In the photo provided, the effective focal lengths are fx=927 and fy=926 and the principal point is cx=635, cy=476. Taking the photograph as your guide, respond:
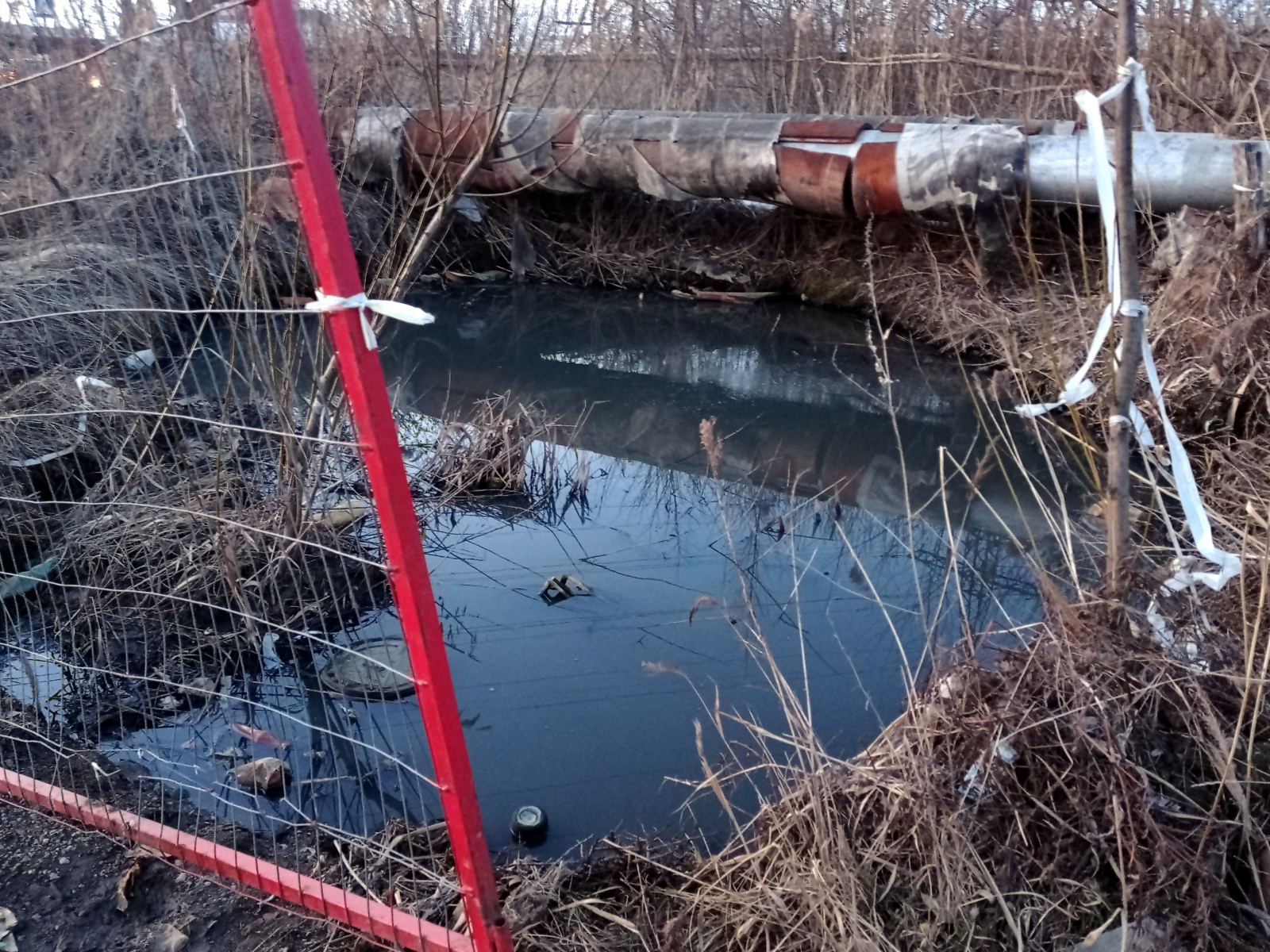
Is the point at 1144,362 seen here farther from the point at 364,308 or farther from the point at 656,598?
the point at 656,598

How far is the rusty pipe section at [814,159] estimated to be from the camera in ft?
15.6

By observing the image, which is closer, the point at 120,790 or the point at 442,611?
the point at 120,790

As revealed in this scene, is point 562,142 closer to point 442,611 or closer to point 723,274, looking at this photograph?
point 723,274

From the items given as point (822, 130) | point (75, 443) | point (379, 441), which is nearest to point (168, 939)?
point (379, 441)

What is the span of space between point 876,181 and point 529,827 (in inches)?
190

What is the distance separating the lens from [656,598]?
3.64 metres

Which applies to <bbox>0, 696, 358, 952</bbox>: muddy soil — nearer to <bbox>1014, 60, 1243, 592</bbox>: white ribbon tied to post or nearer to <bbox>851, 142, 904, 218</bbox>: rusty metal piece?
<bbox>1014, 60, 1243, 592</bbox>: white ribbon tied to post

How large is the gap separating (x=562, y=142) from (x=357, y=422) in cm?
630

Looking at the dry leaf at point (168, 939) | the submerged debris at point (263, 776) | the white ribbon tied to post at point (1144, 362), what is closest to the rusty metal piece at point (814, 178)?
the white ribbon tied to post at point (1144, 362)

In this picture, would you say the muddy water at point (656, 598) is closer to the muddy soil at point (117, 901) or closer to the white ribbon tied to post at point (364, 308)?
the muddy soil at point (117, 901)

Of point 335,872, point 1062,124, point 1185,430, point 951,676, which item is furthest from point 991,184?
point 335,872

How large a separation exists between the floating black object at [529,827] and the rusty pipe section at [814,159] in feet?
8.45

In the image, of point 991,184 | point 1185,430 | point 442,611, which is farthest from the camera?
point 991,184

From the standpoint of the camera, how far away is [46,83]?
272 cm
